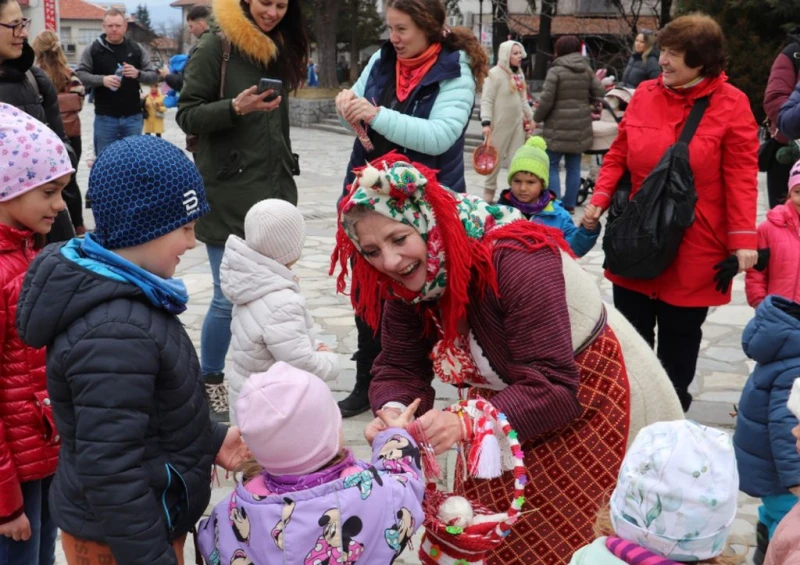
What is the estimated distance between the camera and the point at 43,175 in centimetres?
262

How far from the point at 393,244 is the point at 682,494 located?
0.93m

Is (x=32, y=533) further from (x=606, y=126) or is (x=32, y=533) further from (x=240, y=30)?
(x=606, y=126)

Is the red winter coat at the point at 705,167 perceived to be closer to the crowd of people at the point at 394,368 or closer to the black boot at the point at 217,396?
the crowd of people at the point at 394,368

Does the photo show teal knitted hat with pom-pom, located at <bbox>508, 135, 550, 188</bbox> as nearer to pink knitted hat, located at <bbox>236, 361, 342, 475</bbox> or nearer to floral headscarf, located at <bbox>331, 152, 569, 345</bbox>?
floral headscarf, located at <bbox>331, 152, 569, 345</bbox>

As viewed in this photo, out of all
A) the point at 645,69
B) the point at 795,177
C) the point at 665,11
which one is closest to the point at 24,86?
the point at 795,177

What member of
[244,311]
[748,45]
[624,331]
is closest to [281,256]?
[244,311]

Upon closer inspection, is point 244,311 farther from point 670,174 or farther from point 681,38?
point 681,38

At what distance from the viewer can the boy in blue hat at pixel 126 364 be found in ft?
6.26

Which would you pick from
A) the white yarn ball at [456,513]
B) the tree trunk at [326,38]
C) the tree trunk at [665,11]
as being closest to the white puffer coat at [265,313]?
the white yarn ball at [456,513]

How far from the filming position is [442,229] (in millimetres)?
2273

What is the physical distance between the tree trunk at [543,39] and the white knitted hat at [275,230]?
1966cm

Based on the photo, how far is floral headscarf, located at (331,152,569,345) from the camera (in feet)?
7.29

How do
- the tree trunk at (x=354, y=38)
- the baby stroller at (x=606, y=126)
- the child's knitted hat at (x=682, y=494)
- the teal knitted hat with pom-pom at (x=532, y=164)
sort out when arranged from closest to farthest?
the child's knitted hat at (x=682, y=494)
the teal knitted hat with pom-pom at (x=532, y=164)
the baby stroller at (x=606, y=126)
the tree trunk at (x=354, y=38)

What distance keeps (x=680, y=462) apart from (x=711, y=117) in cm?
239
